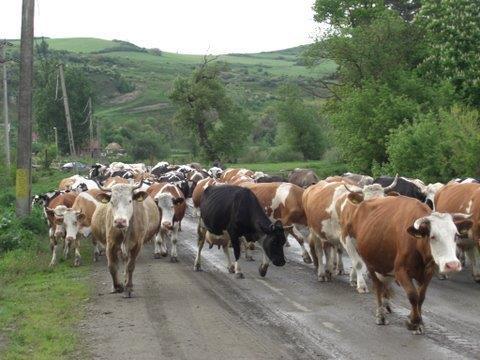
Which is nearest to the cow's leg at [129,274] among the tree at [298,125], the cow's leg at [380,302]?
the cow's leg at [380,302]

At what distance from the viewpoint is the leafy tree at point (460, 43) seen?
34.1m

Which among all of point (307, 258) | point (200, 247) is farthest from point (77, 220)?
point (307, 258)

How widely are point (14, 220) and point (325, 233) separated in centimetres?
1029

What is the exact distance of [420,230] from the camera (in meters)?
8.95

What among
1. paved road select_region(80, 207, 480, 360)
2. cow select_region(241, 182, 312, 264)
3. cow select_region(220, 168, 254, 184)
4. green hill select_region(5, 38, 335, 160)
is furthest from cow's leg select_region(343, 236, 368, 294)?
green hill select_region(5, 38, 335, 160)

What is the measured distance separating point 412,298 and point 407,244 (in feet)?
2.22

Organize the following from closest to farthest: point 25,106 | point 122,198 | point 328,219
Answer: point 122,198 < point 328,219 < point 25,106

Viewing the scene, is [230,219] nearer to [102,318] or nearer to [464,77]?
[102,318]

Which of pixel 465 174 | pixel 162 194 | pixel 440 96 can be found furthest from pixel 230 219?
pixel 440 96

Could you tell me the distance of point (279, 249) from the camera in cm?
1480

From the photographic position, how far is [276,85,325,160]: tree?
77000 mm

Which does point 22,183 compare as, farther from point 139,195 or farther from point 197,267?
point 139,195

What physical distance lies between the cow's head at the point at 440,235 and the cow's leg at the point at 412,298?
0.59 meters

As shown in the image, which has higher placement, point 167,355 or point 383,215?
point 383,215
